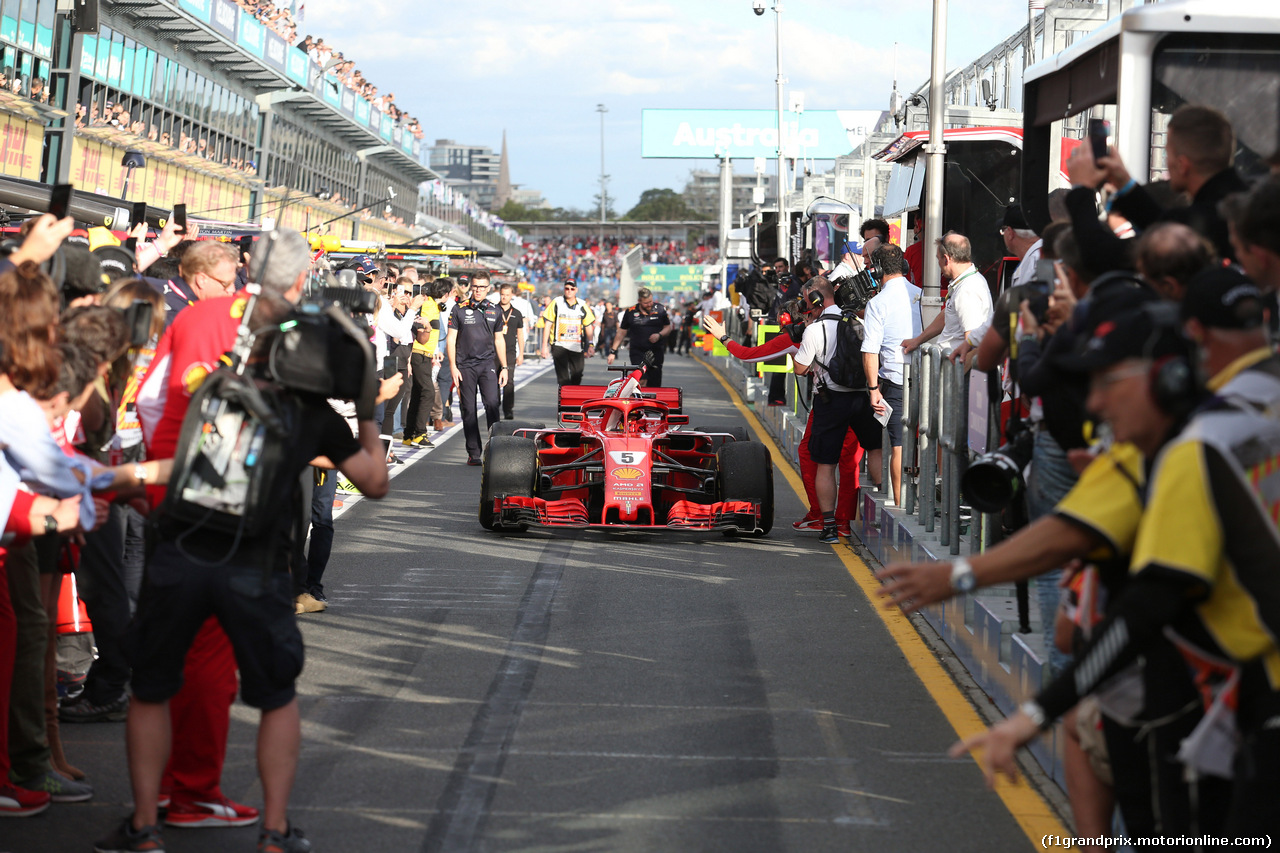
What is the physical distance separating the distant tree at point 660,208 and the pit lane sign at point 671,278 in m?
89.7

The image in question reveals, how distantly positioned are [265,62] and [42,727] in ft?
141

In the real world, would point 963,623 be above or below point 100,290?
below

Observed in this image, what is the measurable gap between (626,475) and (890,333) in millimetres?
2126

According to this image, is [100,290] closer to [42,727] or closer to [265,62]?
[42,727]

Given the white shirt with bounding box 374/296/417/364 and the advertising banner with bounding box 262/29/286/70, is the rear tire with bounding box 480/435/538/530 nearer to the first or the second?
the white shirt with bounding box 374/296/417/364

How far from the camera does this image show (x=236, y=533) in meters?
4.37

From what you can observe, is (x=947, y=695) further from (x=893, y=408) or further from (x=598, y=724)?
(x=893, y=408)

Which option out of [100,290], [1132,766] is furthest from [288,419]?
[1132,766]

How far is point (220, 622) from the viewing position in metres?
4.44

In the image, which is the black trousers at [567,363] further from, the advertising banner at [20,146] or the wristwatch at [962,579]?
the wristwatch at [962,579]

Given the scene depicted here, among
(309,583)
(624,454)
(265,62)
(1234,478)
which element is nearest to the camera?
(1234,478)

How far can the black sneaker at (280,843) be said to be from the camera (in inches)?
173

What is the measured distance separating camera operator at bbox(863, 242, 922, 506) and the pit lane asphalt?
144 centimetres

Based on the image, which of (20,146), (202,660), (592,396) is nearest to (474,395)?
(592,396)
